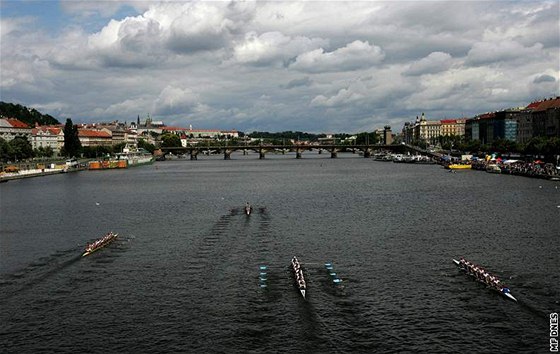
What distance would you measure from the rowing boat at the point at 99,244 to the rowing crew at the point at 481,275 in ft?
71.4

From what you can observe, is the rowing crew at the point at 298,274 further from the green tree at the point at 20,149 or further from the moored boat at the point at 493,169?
the green tree at the point at 20,149

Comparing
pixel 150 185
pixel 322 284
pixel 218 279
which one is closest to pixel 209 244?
pixel 218 279

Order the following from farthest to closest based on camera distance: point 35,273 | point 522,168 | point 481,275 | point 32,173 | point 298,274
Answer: point 32,173 < point 522,168 < point 35,273 < point 298,274 < point 481,275

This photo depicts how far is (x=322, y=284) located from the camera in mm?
31250

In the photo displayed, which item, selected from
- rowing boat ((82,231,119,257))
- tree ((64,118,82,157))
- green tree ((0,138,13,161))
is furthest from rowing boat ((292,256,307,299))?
tree ((64,118,82,157))

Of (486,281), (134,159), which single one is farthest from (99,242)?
(134,159)

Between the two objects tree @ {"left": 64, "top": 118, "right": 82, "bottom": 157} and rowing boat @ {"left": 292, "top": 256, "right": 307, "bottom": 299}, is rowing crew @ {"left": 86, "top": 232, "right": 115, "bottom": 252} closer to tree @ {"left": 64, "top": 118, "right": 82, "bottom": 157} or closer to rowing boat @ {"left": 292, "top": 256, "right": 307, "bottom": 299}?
rowing boat @ {"left": 292, "top": 256, "right": 307, "bottom": 299}

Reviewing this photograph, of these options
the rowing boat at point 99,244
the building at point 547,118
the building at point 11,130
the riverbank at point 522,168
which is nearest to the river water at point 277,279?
the rowing boat at point 99,244

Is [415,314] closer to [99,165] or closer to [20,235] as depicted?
[20,235]

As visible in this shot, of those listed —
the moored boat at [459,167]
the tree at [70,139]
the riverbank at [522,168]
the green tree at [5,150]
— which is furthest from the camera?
the tree at [70,139]

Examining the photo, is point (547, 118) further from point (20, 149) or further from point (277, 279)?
A: point (277, 279)

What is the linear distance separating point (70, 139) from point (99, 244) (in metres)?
126

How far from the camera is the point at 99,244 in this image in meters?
41.1

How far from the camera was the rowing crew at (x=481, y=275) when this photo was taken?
2980cm
